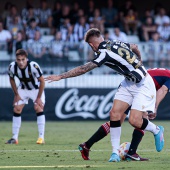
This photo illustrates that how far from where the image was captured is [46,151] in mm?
12898

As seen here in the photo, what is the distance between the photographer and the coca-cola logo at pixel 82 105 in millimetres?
22672

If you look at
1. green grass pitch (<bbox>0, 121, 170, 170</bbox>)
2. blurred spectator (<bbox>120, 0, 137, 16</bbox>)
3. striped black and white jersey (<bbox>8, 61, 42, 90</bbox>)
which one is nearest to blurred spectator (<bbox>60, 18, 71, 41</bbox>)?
blurred spectator (<bbox>120, 0, 137, 16</bbox>)

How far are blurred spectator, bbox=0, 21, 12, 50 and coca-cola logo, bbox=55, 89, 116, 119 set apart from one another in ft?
9.31

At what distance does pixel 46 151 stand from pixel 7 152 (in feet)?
2.47

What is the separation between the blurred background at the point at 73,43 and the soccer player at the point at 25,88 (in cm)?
683

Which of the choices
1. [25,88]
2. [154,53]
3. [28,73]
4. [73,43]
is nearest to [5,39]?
[73,43]

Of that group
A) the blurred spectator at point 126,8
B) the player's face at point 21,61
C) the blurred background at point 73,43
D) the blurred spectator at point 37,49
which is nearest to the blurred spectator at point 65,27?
the blurred background at point 73,43

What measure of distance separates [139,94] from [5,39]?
47.7ft

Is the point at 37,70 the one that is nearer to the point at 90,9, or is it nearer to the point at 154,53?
the point at 154,53

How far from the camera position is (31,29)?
25.4m

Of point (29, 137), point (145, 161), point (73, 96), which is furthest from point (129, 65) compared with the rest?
point (73, 96)

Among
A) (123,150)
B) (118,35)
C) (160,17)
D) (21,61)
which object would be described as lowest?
(123,150)

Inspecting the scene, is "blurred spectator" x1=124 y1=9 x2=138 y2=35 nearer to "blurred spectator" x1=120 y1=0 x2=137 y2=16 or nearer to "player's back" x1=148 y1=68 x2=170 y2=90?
"blurred spectator" x1=120 y1=0 x2=137 y2=16

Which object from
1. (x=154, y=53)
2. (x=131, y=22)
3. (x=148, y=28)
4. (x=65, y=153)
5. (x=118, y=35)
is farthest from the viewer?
(x=131, y=22)
